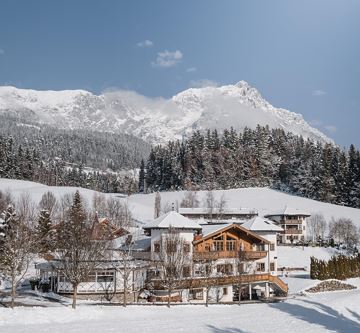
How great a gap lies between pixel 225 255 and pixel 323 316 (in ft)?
52.1

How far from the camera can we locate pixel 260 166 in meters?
142

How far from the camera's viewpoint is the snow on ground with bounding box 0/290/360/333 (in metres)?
27.8

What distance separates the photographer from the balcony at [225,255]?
5006 centimetres

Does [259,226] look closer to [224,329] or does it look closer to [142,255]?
[142,255]

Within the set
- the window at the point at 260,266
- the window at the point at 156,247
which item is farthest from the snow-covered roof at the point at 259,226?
the window at the point at 156,247

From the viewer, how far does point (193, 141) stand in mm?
155500

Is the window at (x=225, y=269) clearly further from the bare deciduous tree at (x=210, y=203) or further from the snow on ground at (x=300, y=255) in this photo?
the bare deciduous tree at (x=210, y=203)

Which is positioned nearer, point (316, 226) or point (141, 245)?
point (141, 245)

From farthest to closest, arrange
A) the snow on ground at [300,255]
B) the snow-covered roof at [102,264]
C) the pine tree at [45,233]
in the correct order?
the snow on ground at [300,255] → the pine tree at [45,233] → the snow-covered roof at [102,264]

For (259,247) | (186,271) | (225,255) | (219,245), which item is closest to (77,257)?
(186,271)

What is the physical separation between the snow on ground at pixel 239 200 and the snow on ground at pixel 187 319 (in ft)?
218

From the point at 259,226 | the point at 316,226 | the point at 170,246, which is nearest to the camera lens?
the point at 170,246

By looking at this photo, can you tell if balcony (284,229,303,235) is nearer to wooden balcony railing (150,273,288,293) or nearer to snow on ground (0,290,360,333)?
wooden balcony railing (150,273,288,293)

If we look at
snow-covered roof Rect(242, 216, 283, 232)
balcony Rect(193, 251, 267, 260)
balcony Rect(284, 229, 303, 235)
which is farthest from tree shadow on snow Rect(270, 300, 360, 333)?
balcony Rect(284, 229, 303, 235)
